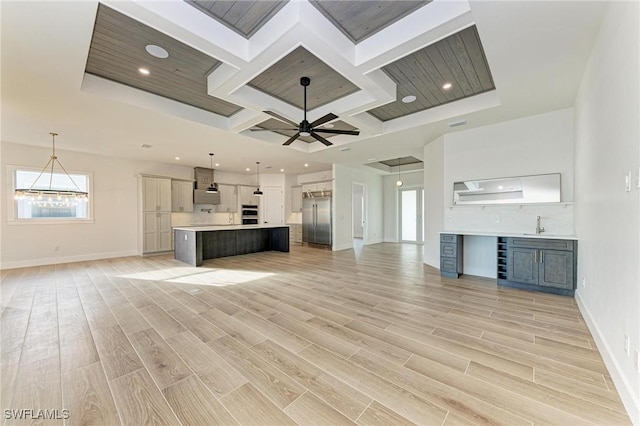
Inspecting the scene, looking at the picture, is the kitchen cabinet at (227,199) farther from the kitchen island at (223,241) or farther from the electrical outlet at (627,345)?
the electrical outlet at (627,345)

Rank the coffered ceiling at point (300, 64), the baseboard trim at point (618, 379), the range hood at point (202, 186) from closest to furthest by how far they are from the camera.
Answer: the baseboard trim at point (618, 379) → the coffered ceiling at point (300, 64) → the range hood at point (202, 186)

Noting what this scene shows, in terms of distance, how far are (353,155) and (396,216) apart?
399 cm

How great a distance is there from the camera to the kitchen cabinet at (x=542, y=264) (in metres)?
3.53

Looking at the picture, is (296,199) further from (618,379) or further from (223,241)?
(618,379)

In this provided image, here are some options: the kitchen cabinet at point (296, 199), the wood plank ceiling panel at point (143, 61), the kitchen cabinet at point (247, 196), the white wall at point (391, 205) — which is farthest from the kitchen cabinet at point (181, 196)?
the white wall at point (391, 205)

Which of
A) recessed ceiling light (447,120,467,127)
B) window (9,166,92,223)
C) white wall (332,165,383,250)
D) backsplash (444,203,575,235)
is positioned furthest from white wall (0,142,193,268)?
backsplash (444,203,575,235)

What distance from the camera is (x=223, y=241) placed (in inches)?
281

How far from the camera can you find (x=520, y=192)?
429 centimetres

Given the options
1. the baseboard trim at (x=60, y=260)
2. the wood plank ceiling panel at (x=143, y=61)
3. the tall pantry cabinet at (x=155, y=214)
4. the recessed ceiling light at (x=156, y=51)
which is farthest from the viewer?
the tall pantry cabinet at (x=155, y=214)

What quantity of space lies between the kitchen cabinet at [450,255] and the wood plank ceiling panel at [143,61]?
15.2 ft

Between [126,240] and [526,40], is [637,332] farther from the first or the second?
[126,240]

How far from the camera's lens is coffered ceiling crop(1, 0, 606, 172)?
86.0 inches

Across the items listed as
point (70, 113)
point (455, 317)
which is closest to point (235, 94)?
point (70, 113)

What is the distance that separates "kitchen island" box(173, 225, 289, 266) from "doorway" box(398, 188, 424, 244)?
467 cm
